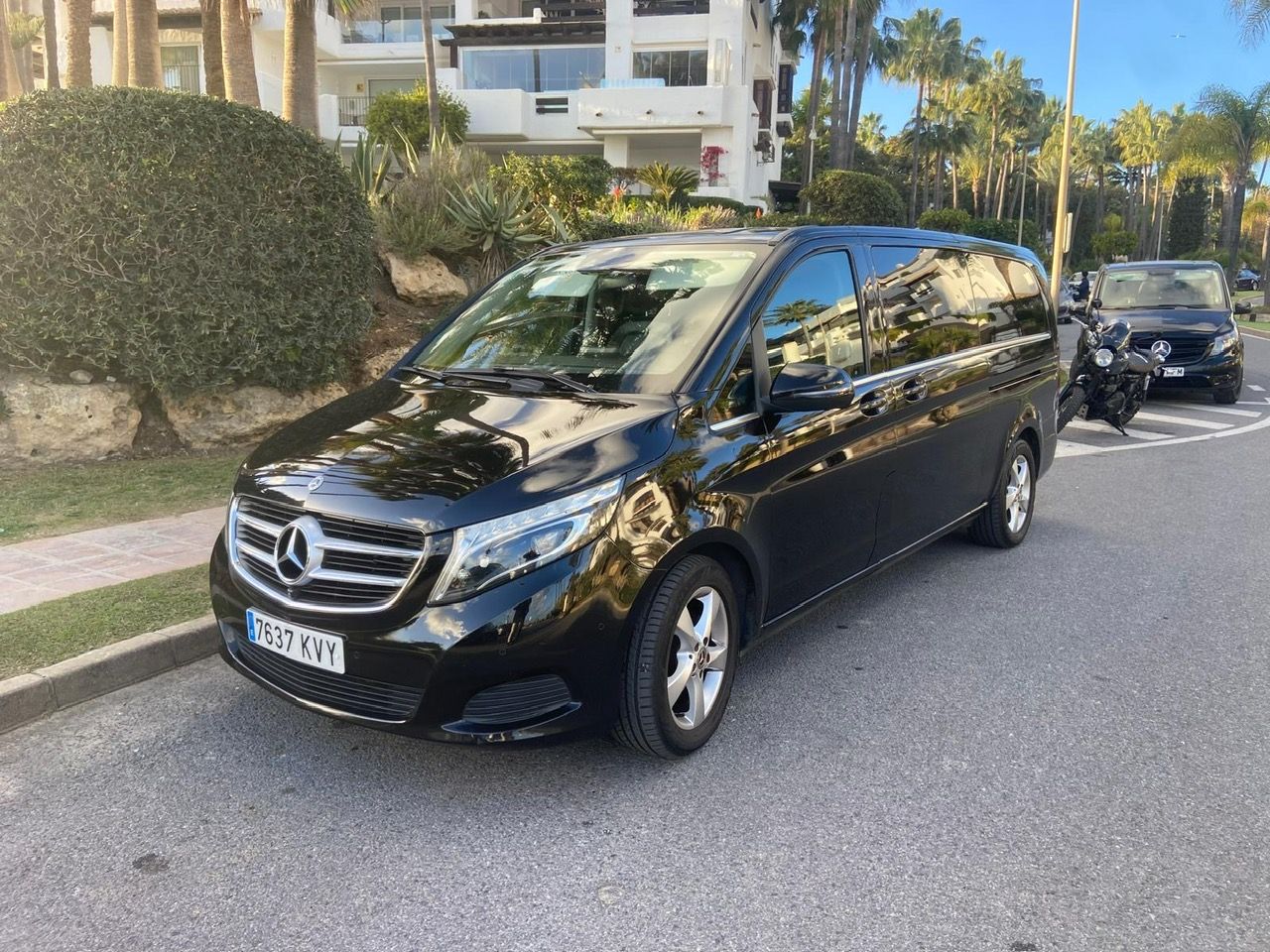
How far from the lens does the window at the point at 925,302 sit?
454 centimetres

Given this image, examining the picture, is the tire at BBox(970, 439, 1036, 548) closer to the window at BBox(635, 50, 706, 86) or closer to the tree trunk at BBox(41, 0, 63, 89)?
the tree trunk at BBox(41, 0, 63, 89)

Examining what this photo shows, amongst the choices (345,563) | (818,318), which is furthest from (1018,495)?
(345,563)

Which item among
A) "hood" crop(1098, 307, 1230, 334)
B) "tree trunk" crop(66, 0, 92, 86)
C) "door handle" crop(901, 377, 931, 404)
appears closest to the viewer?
"door handle" crop(901, 377, 931, 404)

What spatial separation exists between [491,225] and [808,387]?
792 centimetres

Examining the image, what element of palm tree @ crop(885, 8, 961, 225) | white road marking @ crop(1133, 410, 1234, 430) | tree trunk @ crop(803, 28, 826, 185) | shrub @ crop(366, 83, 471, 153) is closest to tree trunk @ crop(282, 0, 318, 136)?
white road marking @ crop(1133, 410, 1234, 430)

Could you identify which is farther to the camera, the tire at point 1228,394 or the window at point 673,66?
the window at point 673,66

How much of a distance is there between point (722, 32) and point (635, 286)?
115ft

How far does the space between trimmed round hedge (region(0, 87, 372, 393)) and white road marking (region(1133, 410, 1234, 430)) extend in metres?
9.55

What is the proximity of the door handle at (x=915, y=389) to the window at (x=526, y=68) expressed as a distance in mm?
36183

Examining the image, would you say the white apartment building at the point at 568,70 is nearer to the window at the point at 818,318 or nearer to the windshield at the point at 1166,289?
the windshield at the point at 1166,289

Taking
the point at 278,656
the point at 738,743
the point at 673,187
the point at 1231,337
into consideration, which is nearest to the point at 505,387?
the point at 278,656

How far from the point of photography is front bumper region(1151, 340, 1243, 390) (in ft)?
40.7

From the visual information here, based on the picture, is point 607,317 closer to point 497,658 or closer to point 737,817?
point 497,658

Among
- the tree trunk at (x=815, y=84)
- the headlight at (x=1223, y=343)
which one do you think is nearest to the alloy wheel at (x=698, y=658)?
the headlight at (x=1223, y=343)
